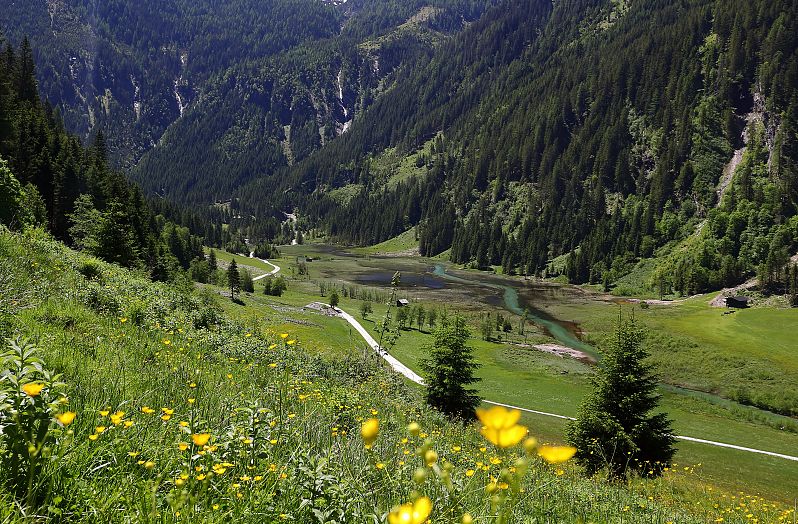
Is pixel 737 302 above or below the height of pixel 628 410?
above

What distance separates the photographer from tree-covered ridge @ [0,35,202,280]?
3706cm

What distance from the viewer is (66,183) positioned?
165ft

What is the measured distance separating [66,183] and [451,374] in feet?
170

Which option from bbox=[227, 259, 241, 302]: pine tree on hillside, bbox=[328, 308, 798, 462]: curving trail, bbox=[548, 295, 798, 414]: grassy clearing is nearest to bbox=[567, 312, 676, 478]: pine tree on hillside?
bbox=[328, 308, 798, 462]: curving trail

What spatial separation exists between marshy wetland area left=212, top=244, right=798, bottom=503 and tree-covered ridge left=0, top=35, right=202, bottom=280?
1235cm

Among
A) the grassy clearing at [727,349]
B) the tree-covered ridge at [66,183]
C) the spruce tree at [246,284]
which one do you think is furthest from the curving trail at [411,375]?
the tree-covered ridge at [66,183]

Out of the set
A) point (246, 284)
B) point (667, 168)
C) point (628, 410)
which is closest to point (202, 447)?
point (628, 410)

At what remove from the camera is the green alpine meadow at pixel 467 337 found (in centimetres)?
272

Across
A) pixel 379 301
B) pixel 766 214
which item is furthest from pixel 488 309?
pixel 766 214

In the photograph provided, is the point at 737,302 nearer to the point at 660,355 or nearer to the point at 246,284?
the point at 660,355

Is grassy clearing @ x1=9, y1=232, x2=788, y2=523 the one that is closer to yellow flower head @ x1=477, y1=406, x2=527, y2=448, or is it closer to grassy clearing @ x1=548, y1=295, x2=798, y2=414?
yellow flower head @ x1=477, y1=406, x2=527, y2=448

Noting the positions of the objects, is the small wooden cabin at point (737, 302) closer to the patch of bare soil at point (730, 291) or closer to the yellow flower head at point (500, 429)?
the patch of bare soil at point (730, 291)

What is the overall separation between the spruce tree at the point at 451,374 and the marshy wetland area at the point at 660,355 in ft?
13.6

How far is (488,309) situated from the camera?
78.1 metres
